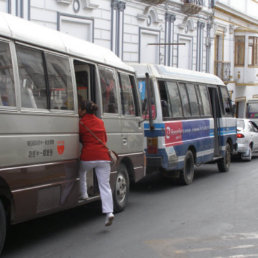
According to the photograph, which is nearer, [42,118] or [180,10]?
[42,118]

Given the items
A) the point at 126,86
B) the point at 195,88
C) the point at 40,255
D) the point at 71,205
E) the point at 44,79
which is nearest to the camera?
the point at 40,255

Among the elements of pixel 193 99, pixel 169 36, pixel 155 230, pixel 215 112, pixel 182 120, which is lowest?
pixel 155 230

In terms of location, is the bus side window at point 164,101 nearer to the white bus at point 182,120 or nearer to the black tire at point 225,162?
the white bus at point 182,120

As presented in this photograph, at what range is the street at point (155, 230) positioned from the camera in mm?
6727

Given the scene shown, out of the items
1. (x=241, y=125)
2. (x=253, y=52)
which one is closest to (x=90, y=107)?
(x=241, y=125)

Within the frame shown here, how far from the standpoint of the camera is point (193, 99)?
13609 mm

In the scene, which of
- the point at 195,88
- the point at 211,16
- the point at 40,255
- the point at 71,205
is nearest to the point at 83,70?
the point at 71,205

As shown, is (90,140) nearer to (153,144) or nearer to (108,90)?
(108,90)

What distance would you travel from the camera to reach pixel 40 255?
257 inches

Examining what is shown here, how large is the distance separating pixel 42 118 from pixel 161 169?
17.4ft

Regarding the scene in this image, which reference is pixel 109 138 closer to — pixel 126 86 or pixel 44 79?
pixel 126 86

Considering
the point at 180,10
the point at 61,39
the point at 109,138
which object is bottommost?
the point at 109,138

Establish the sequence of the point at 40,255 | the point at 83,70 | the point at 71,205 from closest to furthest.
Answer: the point at 40,255
the point at 71,205
the point at 83,70

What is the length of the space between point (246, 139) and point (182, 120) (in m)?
7.46
